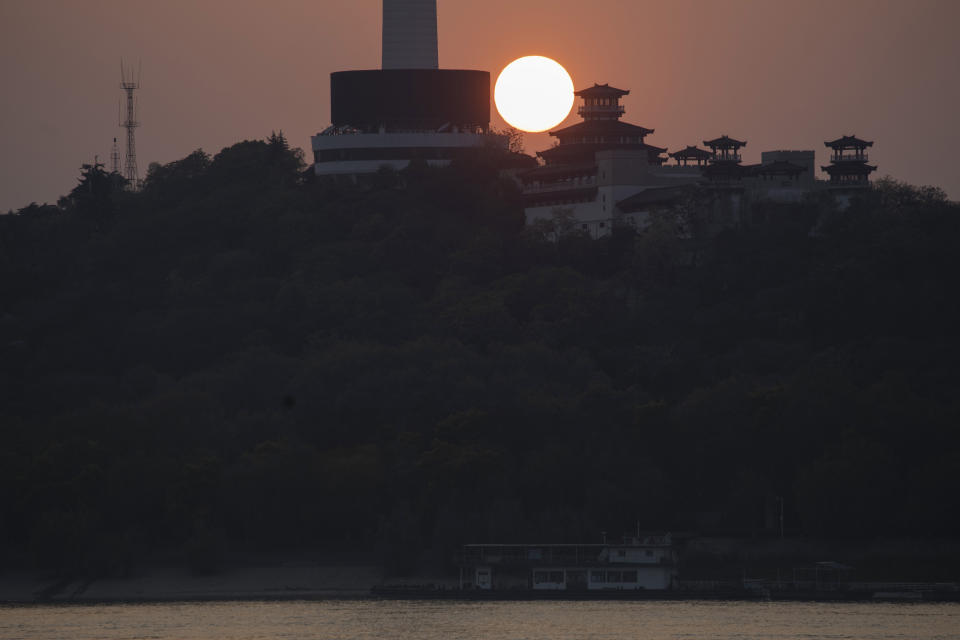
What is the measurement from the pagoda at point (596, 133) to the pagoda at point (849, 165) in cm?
1029

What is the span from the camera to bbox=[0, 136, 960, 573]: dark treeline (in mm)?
81312

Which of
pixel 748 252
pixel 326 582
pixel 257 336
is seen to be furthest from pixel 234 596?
pixel 748 252

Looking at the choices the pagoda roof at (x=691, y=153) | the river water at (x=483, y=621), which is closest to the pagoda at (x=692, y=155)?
the pagoda roof at (x=691, y=153)

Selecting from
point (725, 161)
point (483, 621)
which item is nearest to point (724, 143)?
point (725, 161)

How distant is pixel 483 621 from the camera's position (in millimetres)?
69188

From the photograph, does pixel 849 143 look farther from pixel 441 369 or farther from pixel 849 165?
pixel 441 369

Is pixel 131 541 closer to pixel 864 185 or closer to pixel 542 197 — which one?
pixel 542 197

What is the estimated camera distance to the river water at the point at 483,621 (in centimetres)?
6606

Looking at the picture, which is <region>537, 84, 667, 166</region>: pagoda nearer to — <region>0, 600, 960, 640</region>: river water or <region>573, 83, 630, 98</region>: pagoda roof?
<region>573, 83, 630, 98</region>: pagoda roof

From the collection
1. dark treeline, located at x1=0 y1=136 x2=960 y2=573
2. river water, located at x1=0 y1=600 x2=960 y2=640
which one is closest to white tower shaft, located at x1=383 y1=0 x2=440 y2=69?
dark treeline, located at x1=0 y1=136 x2=960 y2=573

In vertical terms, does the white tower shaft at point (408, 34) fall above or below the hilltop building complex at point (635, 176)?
above

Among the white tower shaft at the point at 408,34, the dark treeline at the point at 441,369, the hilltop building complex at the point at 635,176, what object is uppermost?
the white tower shaft at the point at 408,34

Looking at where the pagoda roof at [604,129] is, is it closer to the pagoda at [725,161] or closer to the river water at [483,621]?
the pagoda at [725,161]

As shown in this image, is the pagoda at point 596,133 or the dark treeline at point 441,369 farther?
the pagoda at point 596,133
